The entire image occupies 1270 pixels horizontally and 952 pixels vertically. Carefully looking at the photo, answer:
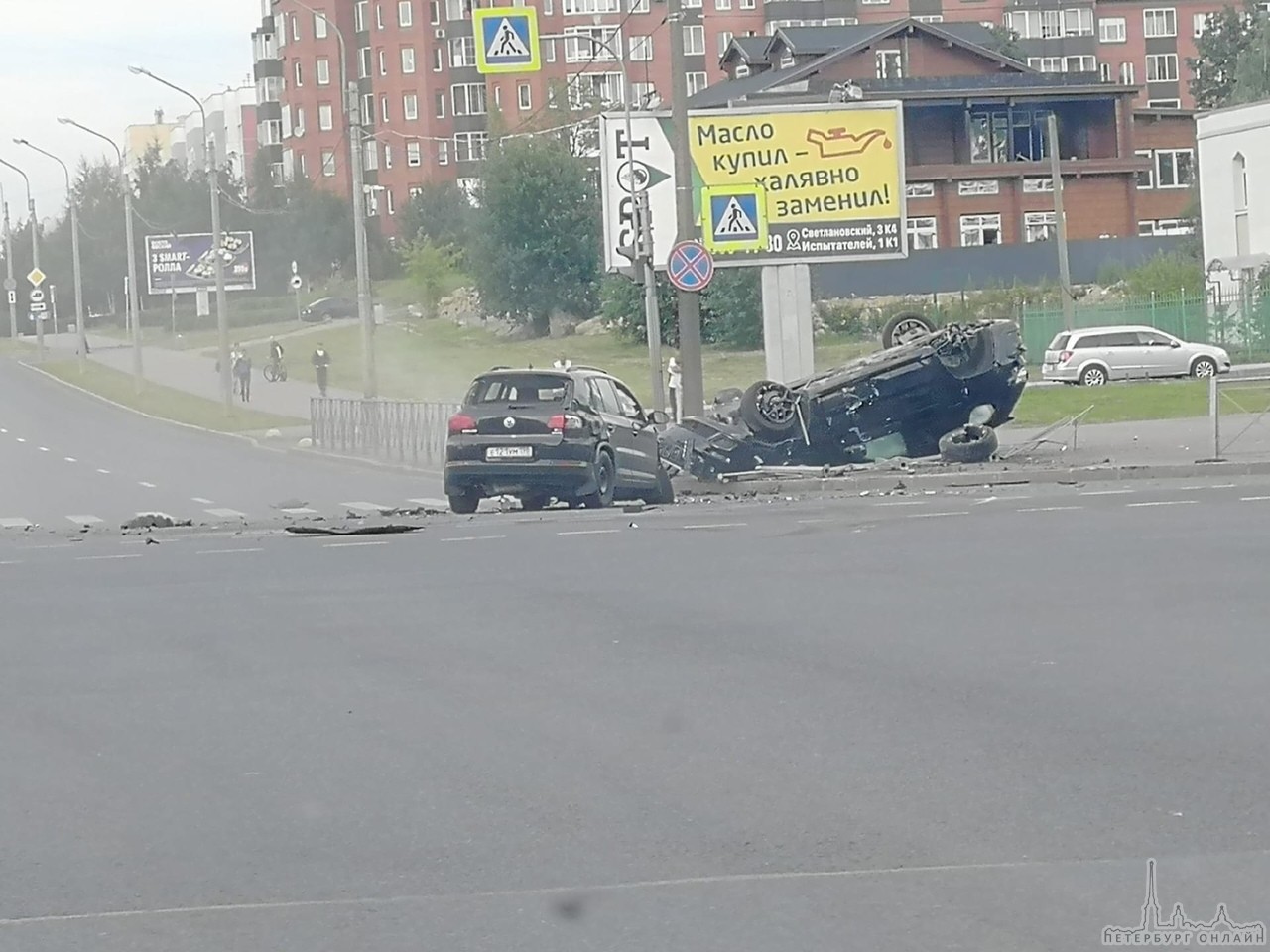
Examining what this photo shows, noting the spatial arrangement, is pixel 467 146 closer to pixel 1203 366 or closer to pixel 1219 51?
pixel 1219 51

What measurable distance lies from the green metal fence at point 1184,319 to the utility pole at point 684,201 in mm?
29361

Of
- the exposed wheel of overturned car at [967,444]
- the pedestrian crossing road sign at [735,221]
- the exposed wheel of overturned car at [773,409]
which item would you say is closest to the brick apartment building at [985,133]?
the pedestrian crossing road sign at [735,221]

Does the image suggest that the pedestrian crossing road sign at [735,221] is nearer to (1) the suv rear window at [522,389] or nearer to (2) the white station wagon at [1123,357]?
(1) the suv rear window at [522,389]

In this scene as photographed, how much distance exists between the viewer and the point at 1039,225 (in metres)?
82.6

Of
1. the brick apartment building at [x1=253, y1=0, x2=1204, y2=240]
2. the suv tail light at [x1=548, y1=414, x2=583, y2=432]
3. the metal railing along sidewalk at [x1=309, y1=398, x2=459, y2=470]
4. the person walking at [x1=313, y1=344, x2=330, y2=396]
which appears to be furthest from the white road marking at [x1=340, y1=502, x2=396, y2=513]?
the brick apartment building at [x1=253, y1=0, x2=1204, y2=240]

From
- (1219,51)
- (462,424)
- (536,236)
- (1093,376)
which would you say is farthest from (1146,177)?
(462,424)

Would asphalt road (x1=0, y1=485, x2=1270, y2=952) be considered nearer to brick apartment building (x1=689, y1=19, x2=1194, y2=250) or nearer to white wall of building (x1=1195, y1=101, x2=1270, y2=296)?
white wall of building (x1=1195, y1=101, x2=1270, y2=296)

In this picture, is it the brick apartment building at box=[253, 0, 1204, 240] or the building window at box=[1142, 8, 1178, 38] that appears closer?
the brick apartment building at box=[253, 0, 1204, 240]

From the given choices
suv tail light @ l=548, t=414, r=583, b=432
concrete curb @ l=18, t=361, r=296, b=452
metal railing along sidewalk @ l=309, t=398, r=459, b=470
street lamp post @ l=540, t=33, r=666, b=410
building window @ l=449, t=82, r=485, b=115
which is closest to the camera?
suv tail light @ l=548, t=414, r=583, b=432

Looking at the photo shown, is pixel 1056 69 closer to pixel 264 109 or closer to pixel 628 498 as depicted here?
pixel 264 109

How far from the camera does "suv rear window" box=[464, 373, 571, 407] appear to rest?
914 inches

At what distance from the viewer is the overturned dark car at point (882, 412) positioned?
2547 cm

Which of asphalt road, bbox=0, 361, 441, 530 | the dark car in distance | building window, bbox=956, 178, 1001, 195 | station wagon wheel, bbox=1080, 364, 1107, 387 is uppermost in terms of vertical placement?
building window, bbox=956, 178, 1001, 195

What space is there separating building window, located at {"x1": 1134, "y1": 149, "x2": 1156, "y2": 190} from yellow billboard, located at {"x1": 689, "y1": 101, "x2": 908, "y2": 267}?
50693 millimetres
